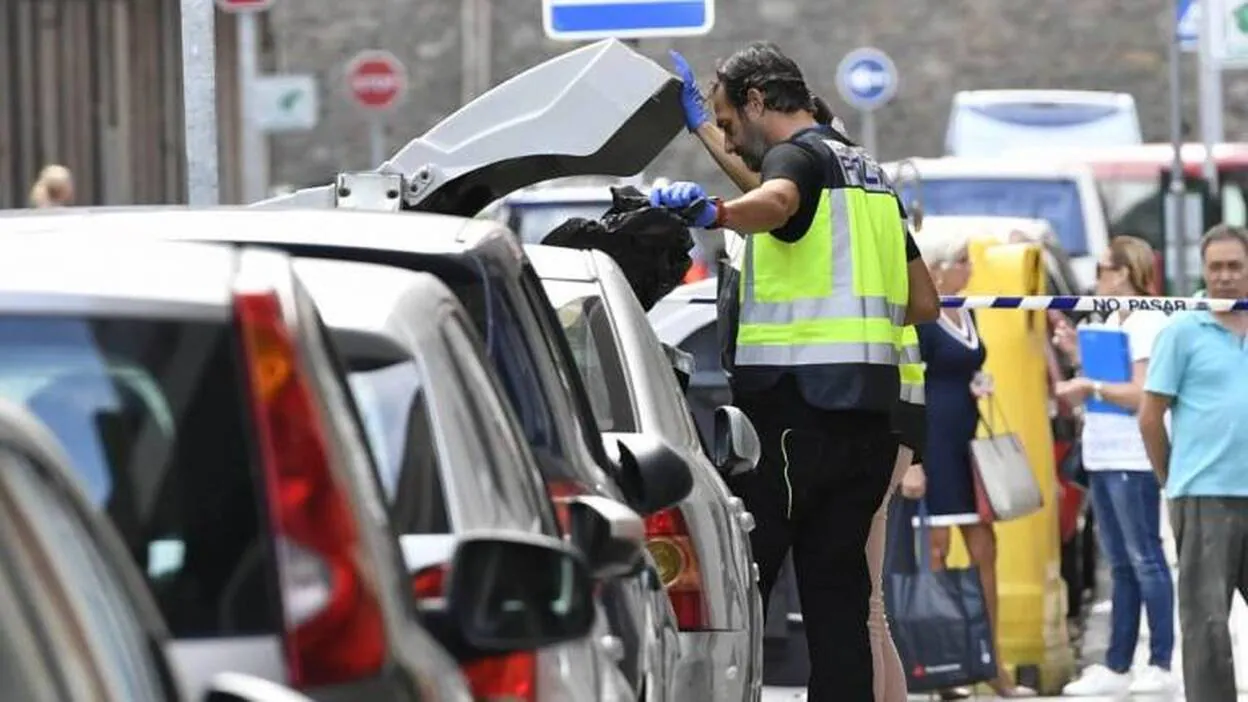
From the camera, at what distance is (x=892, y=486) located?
972 centimetres

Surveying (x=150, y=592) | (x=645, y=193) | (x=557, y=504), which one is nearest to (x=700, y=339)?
(x=645, y=193)

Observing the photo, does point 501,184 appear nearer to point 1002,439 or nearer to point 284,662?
point 1002,439

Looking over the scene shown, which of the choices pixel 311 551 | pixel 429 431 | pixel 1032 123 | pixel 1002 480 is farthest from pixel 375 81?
pixel 311 551

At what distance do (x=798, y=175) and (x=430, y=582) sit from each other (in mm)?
4308

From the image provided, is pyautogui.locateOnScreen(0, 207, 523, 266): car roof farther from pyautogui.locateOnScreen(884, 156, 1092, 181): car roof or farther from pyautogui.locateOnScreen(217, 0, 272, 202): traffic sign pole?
pyautogui.locateOnScreen(884, 156, 1092, 181): car roof

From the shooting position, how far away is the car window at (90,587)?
12.0 feet

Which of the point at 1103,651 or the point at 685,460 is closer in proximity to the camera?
the point at 685,460

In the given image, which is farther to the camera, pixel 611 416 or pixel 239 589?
pixel 611 416

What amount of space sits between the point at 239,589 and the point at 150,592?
97 mm

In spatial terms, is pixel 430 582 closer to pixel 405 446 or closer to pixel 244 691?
pixel 405 446

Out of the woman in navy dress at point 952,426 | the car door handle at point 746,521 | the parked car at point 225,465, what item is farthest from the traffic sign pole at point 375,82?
the parked car at point 225,465

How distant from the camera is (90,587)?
147 inches

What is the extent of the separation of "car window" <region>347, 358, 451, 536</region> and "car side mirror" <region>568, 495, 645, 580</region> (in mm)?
559

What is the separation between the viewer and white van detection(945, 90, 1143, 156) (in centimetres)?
3644
